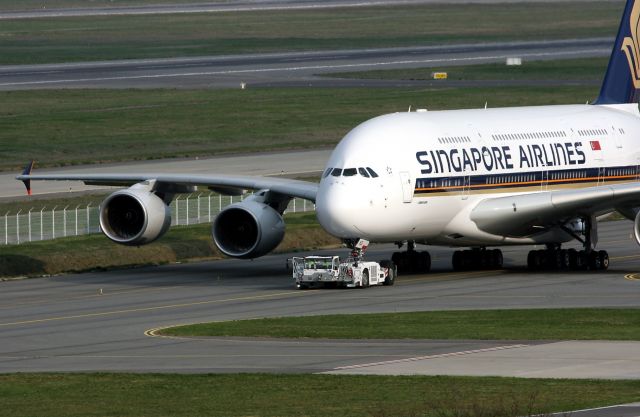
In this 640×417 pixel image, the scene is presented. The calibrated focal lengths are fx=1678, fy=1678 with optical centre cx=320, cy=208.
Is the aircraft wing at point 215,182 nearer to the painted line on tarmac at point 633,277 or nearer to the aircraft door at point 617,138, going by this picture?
the painted line on tarmac at point 633,277

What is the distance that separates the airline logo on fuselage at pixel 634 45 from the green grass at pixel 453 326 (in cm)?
2221

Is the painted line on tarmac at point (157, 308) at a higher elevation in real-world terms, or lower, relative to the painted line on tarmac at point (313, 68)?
lower

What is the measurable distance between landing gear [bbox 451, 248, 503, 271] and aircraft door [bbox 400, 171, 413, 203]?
23.8 ft

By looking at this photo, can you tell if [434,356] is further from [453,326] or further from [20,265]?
[20,265]

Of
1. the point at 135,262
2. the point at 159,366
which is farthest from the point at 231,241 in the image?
the point at 159,366

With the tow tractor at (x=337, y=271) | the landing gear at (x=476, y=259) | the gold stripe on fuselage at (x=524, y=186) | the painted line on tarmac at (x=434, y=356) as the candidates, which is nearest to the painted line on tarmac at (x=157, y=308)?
the tow tractor at (x=337, y=271)

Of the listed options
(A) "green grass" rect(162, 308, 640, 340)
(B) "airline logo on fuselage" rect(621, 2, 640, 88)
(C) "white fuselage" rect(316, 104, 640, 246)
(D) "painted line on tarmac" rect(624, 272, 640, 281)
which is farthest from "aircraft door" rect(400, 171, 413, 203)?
(B) "airline logo on fuselage" rect(621, 2, 640, 88)

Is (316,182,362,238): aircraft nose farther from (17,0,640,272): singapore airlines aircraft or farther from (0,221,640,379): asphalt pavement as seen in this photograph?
(0,221,640,379): asphalt pavement

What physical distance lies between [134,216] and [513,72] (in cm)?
8672

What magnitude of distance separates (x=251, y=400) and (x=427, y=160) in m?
23.5

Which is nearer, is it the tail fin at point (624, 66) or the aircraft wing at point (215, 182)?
the aircraft wing at point (215, 182)

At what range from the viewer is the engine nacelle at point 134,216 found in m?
62.0

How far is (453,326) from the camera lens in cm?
4534

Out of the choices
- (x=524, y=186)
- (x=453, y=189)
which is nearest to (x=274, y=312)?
(x=453, y=189)
